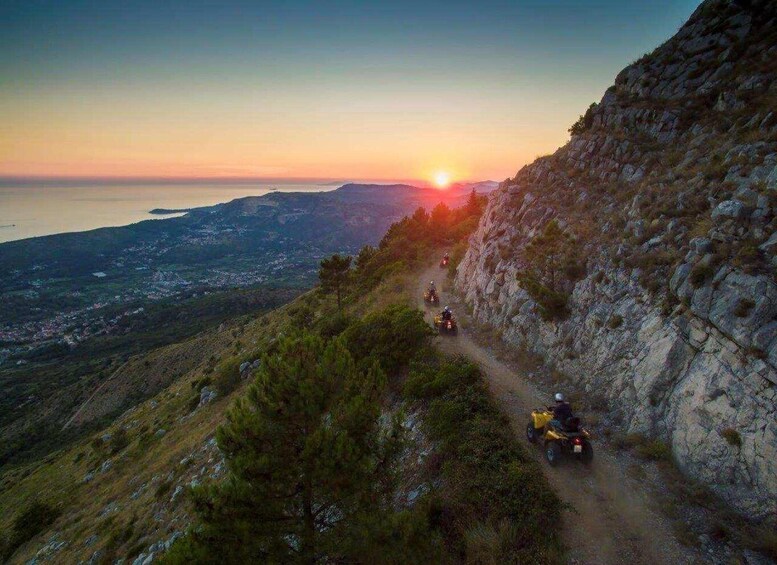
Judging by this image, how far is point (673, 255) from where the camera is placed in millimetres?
14758

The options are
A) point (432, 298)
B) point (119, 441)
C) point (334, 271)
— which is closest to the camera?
point (432, 298)

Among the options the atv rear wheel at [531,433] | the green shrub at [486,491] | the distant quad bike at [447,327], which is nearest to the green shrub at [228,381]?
the distant quad bike at [447,327]

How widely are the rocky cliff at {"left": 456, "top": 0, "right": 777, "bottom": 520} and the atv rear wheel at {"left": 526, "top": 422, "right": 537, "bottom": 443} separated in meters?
3.28

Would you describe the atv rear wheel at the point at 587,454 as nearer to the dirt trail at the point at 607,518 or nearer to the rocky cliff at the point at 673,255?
the dirt trail at the point at 607,518

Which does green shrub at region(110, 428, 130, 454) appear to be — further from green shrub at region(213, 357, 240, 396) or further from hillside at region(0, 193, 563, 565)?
green shrub at region(213, 357, 240, 396)

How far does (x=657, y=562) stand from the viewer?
869 centimetres

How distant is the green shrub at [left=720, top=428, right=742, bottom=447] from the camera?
9.73 metres

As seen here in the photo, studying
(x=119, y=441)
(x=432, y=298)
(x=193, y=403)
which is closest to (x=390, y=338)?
(x=432, y=298)

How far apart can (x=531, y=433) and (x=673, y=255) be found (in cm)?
894

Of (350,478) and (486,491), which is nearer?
(350,478)

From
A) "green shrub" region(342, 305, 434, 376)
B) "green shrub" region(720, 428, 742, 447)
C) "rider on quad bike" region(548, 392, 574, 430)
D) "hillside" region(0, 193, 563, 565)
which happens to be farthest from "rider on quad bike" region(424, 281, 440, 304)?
"green shrub" region(720, 428, 742, 447)

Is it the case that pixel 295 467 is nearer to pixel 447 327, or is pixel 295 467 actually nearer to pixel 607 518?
pixel 607 518

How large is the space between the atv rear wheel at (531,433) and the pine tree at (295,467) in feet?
18.6

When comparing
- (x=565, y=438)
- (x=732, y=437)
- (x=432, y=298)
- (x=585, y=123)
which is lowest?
(x=432, y=298)
